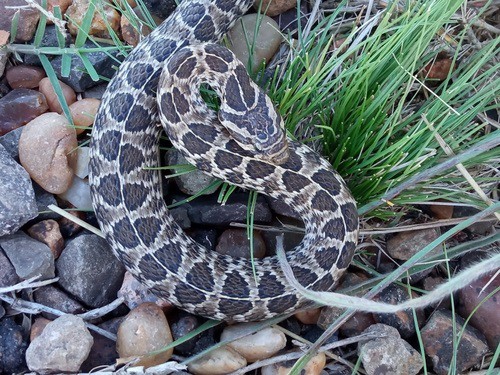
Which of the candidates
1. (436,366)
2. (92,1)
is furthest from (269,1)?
(436,366)

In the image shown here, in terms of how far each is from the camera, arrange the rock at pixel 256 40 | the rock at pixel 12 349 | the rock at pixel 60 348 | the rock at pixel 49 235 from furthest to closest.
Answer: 1. the rock at pixel 256 40
2. the rock at pixel 49 235
3. the rock at pixel 12 349
4. the rock at pixel 60 348

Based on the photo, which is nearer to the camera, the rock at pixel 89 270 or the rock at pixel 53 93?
the rock at pixel 89 270

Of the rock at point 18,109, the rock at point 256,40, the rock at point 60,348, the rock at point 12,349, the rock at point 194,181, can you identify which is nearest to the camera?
the rock at point 60,348

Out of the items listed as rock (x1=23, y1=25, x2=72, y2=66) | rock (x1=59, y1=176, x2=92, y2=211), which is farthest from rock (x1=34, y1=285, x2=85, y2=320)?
rock (x1=23, y1=25, x2=72, y2=66)

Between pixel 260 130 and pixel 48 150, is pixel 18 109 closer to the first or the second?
pixel 48 150

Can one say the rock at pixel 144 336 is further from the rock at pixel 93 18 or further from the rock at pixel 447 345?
the rock at pixel 93 18

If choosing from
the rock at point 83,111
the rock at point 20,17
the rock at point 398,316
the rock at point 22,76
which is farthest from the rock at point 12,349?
the rock at point 398,316

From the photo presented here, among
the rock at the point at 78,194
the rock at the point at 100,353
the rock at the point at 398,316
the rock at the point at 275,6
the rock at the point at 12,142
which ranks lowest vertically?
the rock at the point at 100,353
